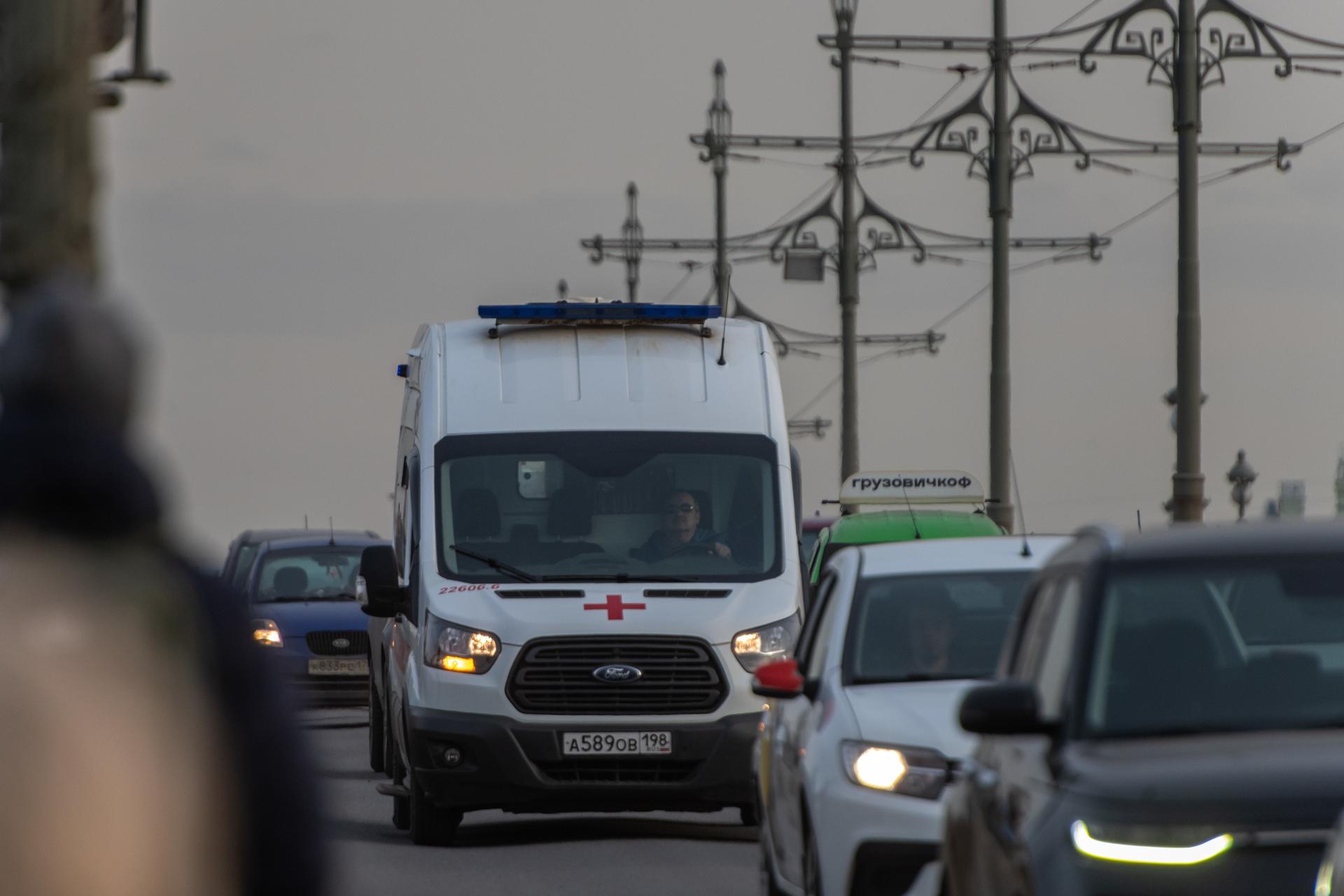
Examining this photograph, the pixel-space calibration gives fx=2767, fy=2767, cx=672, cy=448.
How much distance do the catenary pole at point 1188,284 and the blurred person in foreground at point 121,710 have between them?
19.0 meters

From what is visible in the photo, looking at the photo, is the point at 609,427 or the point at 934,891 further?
the point at 609,427

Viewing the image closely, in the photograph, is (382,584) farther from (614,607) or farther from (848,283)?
(848,283)

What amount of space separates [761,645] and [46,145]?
19.6 feet

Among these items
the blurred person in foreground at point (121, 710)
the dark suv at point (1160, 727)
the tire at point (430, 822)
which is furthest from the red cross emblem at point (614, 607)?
the blurred person in foreground at point (121, 710)

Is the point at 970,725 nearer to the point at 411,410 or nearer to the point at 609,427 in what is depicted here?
the point at 609,427

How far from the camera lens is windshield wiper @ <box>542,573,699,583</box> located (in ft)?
48.5

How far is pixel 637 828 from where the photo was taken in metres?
16.0

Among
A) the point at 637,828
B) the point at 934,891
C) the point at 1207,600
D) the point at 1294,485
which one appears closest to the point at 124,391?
the point at 1207,600

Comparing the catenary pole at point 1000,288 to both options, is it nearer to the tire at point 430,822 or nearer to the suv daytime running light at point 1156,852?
the tire at point 430,822

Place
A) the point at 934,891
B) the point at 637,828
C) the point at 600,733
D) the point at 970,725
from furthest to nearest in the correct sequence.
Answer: the point at 637,828
the point at 600,733
the point at 934,891
the point at 970,725

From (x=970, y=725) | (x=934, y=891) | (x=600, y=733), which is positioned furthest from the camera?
(x=600, y=733)

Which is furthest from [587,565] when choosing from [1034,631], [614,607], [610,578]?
[1034,631]

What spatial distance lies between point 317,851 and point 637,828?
12.7 metres

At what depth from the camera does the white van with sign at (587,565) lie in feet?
47.4
